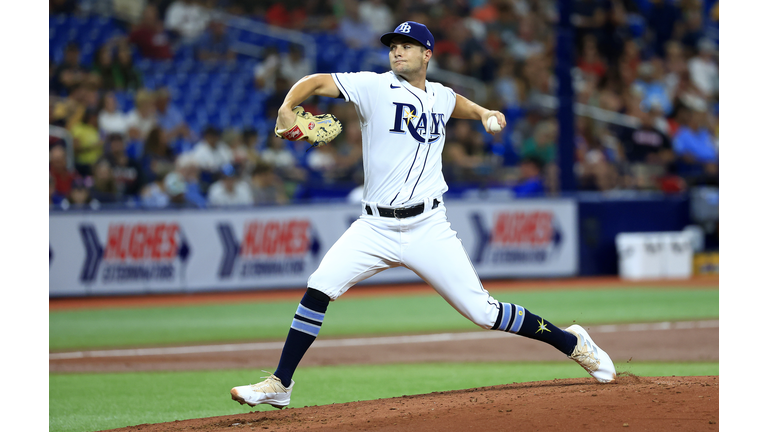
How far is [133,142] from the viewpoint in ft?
44.2

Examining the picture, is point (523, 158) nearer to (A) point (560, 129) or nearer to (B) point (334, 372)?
(A) point (560, 129)

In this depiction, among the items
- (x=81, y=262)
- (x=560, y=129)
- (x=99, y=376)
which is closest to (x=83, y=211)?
(x=81, y=262)

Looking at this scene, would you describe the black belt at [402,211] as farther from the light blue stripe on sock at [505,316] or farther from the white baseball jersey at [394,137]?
the light blue stripe on sock at [505,316]

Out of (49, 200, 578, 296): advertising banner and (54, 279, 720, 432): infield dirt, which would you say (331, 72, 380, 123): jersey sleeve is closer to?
(54, 279, 720, 432): infield dirt

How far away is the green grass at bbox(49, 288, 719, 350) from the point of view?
29.5 feet

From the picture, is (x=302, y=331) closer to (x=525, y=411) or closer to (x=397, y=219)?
(x=397, y=219)

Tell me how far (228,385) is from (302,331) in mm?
1936

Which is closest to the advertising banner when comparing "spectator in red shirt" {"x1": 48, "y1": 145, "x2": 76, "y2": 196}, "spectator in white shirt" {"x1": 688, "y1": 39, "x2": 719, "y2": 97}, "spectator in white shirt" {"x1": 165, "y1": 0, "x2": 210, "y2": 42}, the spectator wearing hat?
the spectator wearing hat

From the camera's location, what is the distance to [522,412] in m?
4.31

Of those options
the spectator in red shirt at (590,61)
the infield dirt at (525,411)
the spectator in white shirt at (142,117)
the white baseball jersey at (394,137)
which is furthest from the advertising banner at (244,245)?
the white baseball jersey at (394,137)

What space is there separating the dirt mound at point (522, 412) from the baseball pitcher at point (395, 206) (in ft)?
0.99

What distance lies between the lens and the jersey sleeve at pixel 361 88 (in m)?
4.54

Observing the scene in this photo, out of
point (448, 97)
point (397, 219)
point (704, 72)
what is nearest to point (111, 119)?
point (448, 97)

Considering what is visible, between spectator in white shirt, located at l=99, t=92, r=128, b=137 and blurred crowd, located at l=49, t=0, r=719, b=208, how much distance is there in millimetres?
20
